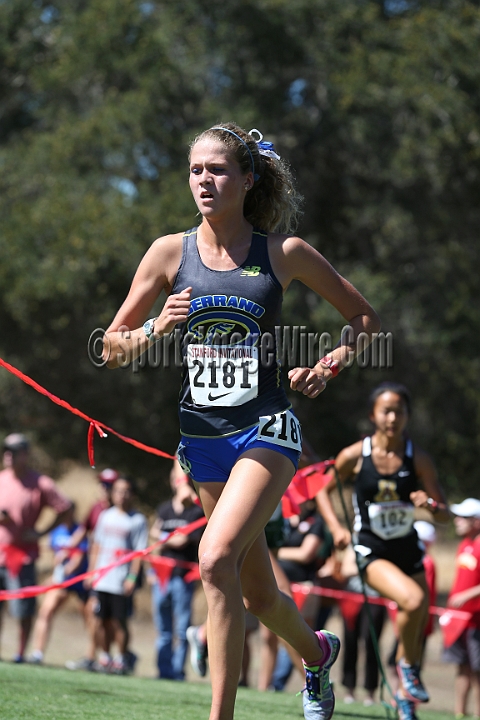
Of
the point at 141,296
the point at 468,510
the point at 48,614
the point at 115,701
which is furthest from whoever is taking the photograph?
the point at 48,614

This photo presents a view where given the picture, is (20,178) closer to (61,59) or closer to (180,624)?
(61,59)

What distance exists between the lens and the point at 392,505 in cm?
597

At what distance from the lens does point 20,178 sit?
16.4m

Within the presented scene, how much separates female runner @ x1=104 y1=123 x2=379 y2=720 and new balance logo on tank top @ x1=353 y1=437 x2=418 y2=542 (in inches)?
87.1

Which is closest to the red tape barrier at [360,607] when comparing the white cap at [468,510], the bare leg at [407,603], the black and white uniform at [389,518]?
the white cap at [468,510]

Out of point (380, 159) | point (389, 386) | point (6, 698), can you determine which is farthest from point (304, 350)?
point (6, 698)

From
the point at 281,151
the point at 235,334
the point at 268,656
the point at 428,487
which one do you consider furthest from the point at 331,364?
the point at 281,151

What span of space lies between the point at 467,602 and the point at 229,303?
597 cm

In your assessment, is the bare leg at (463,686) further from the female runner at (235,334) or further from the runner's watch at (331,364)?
the runner's watch at (331,364)

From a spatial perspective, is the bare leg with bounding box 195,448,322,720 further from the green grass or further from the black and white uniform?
the black and white uniform

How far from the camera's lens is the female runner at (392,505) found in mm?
5711

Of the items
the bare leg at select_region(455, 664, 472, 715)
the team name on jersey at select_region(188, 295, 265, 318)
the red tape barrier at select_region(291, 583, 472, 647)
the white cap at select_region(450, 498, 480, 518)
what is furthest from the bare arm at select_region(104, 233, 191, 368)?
the bare leg at select_region(455, 664, 472, 715)

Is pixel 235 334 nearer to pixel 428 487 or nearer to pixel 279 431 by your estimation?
pixel 279 431

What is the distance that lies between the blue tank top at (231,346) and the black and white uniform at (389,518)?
255 cm
